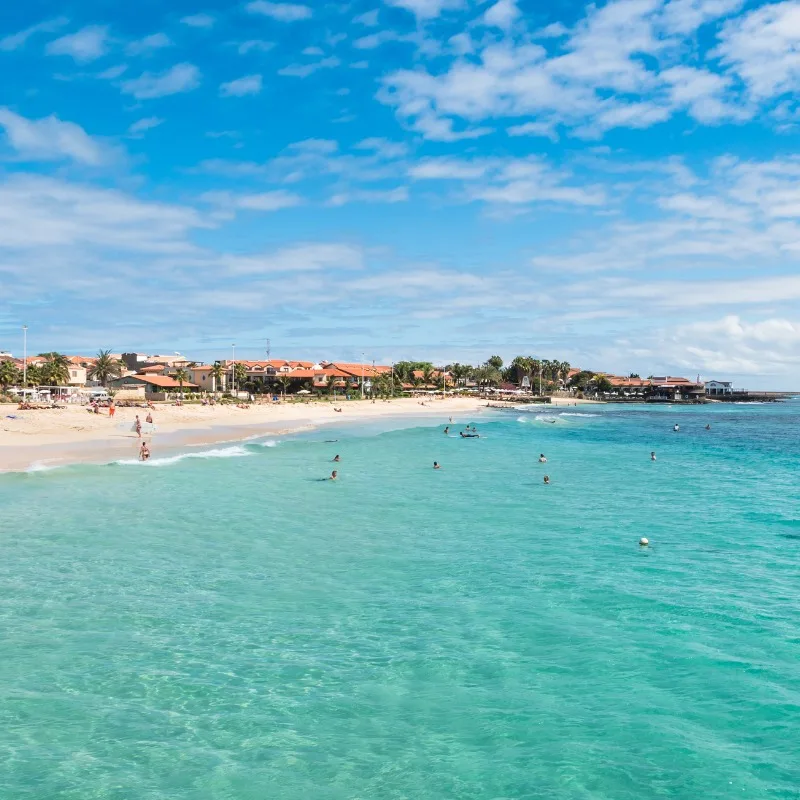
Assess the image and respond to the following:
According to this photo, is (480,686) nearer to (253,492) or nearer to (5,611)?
(5,611)

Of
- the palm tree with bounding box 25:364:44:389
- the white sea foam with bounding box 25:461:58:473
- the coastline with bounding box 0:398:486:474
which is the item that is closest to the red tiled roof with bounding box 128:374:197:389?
the palm tree with bounding box 25:364:44:389

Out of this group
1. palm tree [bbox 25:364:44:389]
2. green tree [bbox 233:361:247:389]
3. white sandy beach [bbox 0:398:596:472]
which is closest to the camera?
white sandy beach [bbox 0:398:596:472]

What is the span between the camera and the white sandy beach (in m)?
42.6

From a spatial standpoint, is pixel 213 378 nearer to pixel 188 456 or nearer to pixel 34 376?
pixel 34 376

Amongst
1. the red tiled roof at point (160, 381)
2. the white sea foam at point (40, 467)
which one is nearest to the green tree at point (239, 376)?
the red tiled roof at point (160, 381)

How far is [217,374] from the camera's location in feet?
389

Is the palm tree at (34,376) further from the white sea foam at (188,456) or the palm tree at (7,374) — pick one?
the white sea foam at (188,456)

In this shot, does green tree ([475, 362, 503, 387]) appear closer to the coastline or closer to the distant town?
the distant town

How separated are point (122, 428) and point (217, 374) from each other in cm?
6127

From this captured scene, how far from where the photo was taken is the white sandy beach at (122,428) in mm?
42625

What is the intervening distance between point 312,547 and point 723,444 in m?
55.8

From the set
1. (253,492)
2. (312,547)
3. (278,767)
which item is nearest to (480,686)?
(278,767)

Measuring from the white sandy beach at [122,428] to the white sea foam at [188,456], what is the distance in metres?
2.23

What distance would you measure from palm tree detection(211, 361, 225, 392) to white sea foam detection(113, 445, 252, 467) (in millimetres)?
70296
